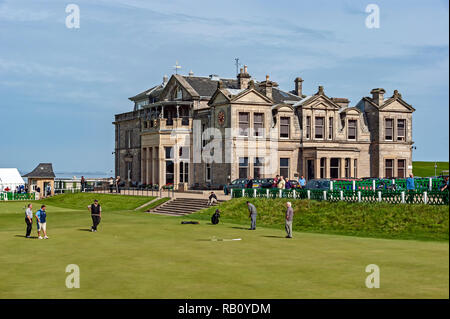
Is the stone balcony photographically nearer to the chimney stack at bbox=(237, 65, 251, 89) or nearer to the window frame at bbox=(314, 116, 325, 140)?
the chimney stack at bbox=(237, 65, 251, 89)

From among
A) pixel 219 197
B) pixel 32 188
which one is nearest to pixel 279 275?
pixel 219 197

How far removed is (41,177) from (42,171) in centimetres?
74

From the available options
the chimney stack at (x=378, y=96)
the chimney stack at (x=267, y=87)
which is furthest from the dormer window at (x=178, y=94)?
the chimney stack at (x=378, y=96)

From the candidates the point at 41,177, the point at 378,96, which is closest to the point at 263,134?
the point at 378,96

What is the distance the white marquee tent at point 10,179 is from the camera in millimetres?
76500

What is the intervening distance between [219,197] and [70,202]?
738 inches

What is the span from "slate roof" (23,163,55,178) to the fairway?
36745mm

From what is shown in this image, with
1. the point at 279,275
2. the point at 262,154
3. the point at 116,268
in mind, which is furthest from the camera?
the point at 262,154

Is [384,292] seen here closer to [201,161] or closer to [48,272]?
[48,272]

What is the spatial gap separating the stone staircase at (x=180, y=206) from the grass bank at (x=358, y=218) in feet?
13.2

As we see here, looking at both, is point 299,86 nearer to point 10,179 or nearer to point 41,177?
point 41,177
